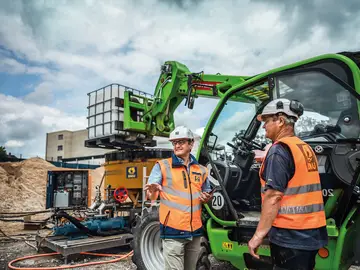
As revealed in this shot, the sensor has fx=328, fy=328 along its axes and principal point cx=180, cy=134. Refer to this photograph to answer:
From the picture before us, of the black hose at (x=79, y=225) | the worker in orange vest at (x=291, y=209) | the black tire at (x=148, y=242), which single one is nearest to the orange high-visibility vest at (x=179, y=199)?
the worker in orange vest at (x=291, y=209)

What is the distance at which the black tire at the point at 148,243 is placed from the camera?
15.5 feet

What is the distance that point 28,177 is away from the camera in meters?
18.9

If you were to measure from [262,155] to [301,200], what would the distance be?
176cm

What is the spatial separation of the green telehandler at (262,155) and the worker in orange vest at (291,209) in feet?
3.24

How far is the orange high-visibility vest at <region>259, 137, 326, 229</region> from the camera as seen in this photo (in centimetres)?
219

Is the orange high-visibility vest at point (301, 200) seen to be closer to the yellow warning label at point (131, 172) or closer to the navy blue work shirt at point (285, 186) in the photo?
the navy blue work shirt at point (285, 186)

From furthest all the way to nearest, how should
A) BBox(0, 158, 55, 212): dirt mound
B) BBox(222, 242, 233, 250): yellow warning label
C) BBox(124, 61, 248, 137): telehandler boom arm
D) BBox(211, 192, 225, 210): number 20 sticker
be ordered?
1. BBox(0, 158, 55, 212): dirt mound
2. BBox(124, 61, 248, 137): telehandler boom arm
3. BBox(211, 192, 225, 210): number 20 sticker
4. BBox(222, 242, 233, 250): yellow warning label

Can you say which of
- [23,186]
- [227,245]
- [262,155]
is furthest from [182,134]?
[23,186]

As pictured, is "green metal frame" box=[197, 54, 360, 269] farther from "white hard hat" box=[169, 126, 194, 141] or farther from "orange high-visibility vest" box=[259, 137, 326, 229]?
"white hard hat" box=[169, 126, 194, 141]

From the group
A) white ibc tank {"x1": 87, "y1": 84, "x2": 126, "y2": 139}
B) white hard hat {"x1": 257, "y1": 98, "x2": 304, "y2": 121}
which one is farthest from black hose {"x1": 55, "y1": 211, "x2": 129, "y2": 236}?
white hard hat {"x1": 257, "y1": 98, "x2": 304, "y2": 121}

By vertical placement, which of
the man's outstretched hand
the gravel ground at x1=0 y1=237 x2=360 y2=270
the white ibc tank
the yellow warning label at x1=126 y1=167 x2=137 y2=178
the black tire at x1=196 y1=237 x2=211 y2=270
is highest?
the white ibc tank

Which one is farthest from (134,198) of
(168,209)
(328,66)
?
(328,66)

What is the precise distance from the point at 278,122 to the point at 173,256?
1553 millimetres

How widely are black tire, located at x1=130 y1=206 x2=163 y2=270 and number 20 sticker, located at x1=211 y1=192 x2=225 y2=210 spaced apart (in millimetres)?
1015
